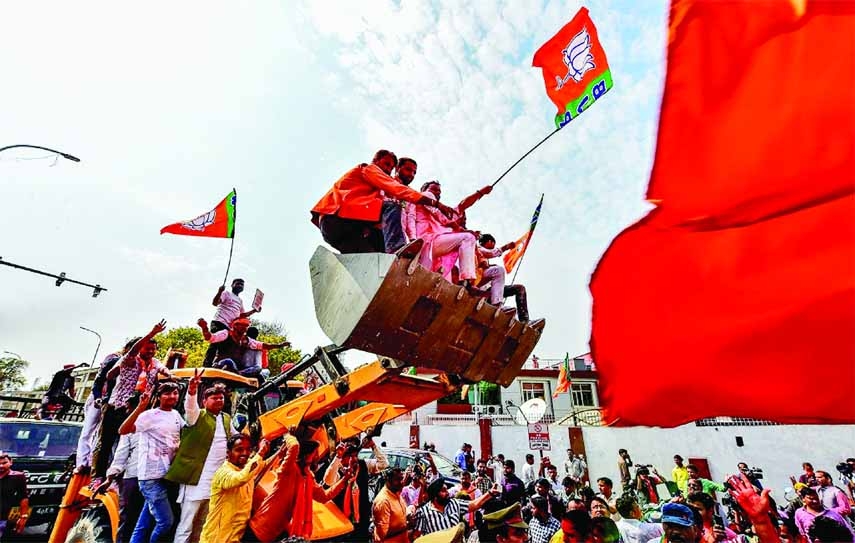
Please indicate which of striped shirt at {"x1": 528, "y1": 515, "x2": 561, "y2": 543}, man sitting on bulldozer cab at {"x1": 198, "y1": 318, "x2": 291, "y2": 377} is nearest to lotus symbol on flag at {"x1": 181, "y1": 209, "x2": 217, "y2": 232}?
man sitting on bulldozer cab at {"x1": 198, "y1": 318, "x2": 291, "y2": 377}

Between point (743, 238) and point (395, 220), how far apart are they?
8.75 ft

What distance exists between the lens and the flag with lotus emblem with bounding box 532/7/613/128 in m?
4.69

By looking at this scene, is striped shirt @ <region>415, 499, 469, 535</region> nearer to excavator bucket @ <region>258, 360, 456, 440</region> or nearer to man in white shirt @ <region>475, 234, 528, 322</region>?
excavator bucket @ <region>258, 360, 456, 440</region>

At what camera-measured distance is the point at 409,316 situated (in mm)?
3432

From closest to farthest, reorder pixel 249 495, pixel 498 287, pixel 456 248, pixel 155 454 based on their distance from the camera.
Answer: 1. pixel 456 248
2. pixel 498 287
3. pixel 249 495
4. pixel 155 454

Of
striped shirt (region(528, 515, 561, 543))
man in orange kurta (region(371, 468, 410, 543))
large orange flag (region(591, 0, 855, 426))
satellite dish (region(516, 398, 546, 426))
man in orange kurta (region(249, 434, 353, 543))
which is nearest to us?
large orange flag (region(591, 0, 855, 426))

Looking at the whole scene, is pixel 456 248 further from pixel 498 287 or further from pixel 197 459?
pixel 197 459

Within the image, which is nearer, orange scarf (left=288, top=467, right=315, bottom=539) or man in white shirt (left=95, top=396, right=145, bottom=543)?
orange scarf (left=288, top=467, right=315, bottom=539)

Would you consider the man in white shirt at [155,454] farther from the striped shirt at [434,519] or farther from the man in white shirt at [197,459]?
the striped shirt at [434,519]

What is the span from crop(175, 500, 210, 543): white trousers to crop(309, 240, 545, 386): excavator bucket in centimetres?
340

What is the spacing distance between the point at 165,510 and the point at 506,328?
4450mm

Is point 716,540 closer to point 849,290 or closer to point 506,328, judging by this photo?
point 506,328

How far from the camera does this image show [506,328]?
165 inches

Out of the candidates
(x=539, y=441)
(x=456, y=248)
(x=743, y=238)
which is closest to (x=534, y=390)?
(x=539, y=441)
